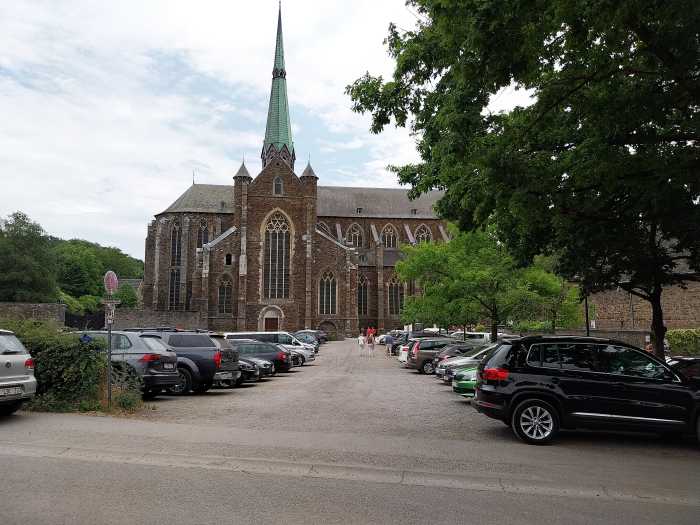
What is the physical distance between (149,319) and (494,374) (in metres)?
39.6

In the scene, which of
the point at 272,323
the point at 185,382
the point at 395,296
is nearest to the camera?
the point at 185,382

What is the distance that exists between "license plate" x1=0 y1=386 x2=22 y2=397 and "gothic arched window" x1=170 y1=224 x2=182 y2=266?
56571mm

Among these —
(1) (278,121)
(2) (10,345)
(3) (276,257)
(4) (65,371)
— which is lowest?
(4) (65,371)

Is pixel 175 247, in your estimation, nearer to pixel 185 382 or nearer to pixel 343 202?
pixel 343 202

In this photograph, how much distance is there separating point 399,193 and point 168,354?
213 ft

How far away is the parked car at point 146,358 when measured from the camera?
12.4m

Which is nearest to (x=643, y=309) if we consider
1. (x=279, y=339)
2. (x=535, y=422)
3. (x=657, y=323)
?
(x=279, y=339)

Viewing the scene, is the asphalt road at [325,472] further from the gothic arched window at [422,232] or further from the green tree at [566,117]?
the gothic arched window at [422,232]

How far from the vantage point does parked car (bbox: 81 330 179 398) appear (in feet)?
40.7

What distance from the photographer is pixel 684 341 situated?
29.5 metres

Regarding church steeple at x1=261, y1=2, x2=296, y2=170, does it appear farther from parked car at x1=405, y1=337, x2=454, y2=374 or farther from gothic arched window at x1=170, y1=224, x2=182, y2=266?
parked car at x1=405, y1=337, x2=454, y2=374

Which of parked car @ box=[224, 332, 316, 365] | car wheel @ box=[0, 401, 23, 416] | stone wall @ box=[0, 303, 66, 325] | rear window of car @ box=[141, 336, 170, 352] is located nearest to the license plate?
car wheel @ box=[0, 401, 23, 416]

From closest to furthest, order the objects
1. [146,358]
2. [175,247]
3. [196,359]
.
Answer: [146,358] → [196,359] → [175,247]

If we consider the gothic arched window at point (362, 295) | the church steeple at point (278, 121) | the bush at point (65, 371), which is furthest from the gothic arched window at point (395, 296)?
the bush at point (65, 371)
